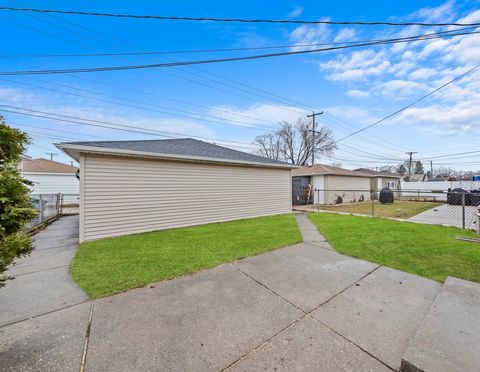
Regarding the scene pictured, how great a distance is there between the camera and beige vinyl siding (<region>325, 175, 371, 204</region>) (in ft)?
54.2

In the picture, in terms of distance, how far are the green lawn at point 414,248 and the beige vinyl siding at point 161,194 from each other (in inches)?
151

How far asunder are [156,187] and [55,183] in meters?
19.1

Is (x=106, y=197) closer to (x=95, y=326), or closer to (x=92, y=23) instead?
(x=95, y=326)

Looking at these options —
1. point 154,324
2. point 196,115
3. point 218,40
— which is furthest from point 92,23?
point 196,115

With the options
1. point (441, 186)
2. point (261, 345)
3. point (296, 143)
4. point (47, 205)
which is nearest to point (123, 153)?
point (261, 345)

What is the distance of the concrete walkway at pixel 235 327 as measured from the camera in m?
1.70

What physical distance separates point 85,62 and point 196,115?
423 inches

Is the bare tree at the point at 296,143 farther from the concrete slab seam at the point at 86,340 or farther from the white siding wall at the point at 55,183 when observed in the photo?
the concrete slab seam at the point at 86,340

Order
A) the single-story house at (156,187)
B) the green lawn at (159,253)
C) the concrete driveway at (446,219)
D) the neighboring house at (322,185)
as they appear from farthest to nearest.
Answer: the neighboring house at (322,185) → the concrete driveway at (446,219) → the single-story house at (156,187) → the green lawn at (159,253)

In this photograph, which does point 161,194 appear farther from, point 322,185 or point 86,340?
point 322,185

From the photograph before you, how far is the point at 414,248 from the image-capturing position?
4.80 m

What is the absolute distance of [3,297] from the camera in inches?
110

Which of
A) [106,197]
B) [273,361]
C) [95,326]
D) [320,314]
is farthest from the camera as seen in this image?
[106,197]

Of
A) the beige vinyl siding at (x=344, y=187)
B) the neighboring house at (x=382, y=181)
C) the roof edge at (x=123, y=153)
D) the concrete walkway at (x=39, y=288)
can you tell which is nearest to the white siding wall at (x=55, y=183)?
the roof edge at (x=123, y=153)
